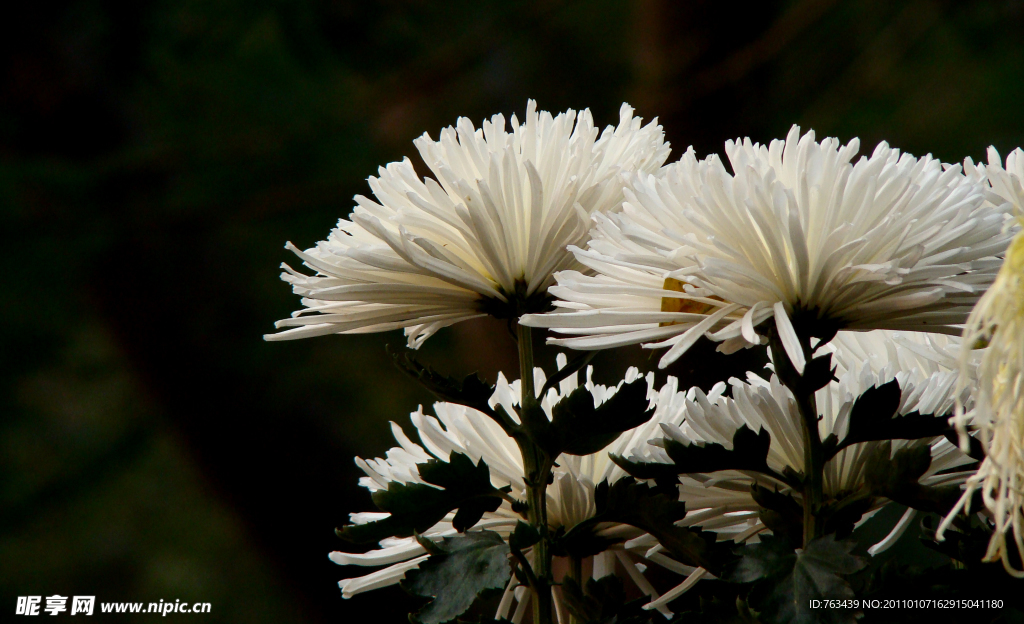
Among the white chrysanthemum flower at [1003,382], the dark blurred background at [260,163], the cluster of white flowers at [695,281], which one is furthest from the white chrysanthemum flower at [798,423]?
the dark blurred background at [260,163]

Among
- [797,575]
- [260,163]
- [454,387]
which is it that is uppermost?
[260,163]

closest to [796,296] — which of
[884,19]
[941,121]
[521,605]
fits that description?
[521,605]

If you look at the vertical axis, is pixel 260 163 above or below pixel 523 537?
above

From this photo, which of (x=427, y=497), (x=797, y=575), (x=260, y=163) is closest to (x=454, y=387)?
(x=427, y=497)

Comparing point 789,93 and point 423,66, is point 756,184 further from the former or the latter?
point 789,93

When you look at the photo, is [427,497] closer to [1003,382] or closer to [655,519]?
[655,519]

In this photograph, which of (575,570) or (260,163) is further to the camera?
(260,163)

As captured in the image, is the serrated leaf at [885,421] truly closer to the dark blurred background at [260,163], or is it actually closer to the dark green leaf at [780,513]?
the dark green leaf at [780,513]

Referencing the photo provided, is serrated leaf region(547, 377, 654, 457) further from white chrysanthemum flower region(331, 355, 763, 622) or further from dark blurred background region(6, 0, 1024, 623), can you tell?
dark blurred background region(6, 0, 1024, 623)
